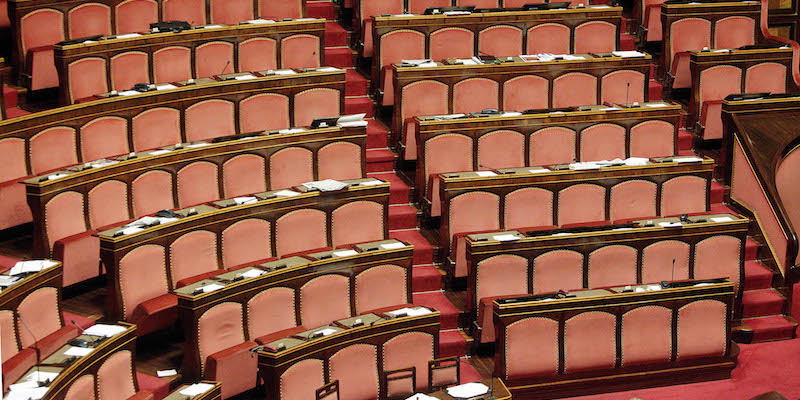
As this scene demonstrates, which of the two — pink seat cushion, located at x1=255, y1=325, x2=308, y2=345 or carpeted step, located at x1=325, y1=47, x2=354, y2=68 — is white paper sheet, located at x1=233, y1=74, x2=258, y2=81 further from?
pink seat cushion, located at x1=255, y1=325, x2=308, y2=345

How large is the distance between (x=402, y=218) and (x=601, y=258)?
0.61m

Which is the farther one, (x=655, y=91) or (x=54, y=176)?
(x=655, y=91)

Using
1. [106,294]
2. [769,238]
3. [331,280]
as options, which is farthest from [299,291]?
[769,238]

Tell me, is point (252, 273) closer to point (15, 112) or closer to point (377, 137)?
point (377, 137)

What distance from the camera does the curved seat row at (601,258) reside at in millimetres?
2967

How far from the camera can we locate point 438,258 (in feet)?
10.6

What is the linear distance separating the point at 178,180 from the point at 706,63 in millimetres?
1836

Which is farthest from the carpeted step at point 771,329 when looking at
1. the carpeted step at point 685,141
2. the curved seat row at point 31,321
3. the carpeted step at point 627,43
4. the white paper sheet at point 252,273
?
the curved seat row at point 31,321

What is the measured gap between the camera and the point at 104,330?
2477 millimetres

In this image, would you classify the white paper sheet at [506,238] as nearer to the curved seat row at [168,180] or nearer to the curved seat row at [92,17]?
the curved seat row at [168,180]

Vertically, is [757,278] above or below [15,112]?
below

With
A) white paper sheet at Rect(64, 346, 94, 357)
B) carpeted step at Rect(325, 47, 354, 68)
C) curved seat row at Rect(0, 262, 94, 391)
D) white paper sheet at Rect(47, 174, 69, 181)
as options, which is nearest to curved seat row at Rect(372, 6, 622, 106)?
carpeted step at Rect(325, 47, 354, 68)

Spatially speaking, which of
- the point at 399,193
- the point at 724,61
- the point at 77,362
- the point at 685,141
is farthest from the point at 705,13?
the point at 77,362

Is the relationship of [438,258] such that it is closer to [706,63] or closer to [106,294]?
[106,294]
